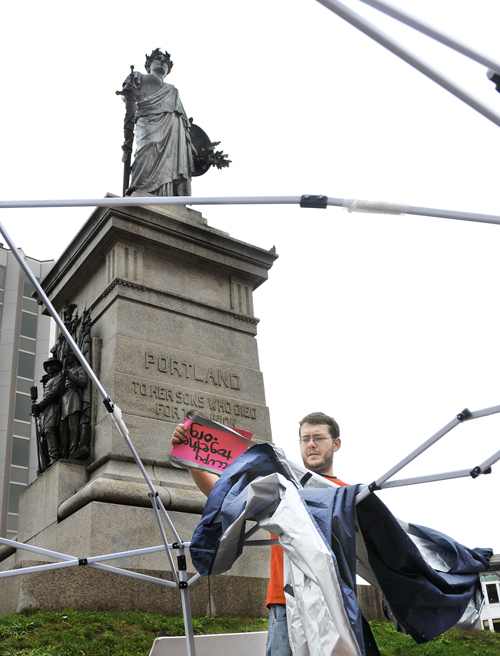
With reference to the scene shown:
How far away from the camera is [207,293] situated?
12875mm

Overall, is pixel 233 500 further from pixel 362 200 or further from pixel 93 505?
pixel 93 505

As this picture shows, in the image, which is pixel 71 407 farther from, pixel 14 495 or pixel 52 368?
pixel 14 495

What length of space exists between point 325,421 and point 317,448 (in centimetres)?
20

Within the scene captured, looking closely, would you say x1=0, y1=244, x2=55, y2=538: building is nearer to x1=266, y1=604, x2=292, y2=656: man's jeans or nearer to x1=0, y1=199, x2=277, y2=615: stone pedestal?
x1=0, y1=199, x2=277, y2=615: stone pedestal

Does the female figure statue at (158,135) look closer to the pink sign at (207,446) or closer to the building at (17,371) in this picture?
the pink sign at (207,446)

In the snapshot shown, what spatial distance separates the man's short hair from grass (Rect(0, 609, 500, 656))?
2799 millimetres

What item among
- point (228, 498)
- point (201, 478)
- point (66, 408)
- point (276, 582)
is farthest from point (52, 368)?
point (276, 582)

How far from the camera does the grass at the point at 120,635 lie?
6547 mm

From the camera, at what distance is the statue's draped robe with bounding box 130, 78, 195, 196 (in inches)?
556

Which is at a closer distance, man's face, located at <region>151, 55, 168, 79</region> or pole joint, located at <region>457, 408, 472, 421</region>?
pole joint, located at <region>457, 408, 472, 421</region>

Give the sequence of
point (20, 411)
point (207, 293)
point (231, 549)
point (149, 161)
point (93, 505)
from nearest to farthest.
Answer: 1. point (231, 549)
2. point (93, 505)
3. point (207, 293)
4. point (149, 161)
5. point (20, 411)

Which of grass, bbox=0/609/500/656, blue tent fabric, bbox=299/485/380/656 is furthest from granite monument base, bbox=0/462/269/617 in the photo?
blue tent fabric, bbox=299/485/380/656

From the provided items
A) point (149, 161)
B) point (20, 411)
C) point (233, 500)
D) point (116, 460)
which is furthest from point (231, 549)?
point (20, 411)

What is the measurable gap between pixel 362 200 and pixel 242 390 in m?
8.49
